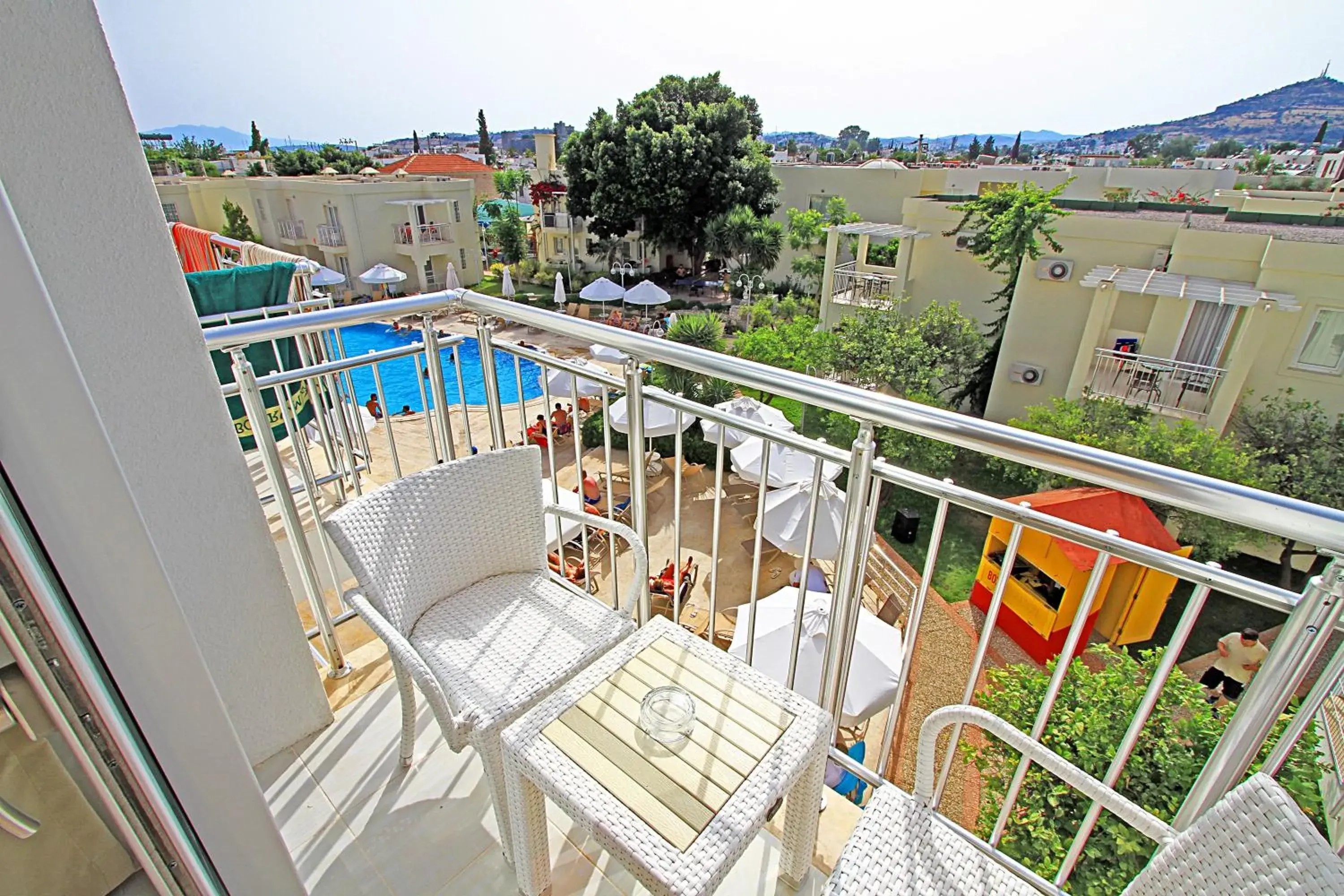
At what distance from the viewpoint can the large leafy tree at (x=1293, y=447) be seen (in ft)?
28.3

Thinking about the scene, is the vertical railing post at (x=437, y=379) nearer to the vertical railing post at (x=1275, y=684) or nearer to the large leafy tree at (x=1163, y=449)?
the vertical railing post at (x=1275, y=684)

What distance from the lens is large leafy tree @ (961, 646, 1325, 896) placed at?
7.43 feet

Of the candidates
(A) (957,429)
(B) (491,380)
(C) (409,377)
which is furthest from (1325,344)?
(C) (409,377)

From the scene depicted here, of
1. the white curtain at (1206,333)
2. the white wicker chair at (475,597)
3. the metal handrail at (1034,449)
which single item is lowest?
the white curtain at (1206,333)

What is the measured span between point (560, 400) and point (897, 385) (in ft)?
23.7

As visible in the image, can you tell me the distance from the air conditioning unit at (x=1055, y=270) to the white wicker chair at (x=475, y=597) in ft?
41.7

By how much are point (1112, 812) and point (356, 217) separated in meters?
26.1

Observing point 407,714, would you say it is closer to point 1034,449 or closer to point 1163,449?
point 1034,449

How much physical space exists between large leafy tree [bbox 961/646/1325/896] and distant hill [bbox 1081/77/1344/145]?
117386 mm

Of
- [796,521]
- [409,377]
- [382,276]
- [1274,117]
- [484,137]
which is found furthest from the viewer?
[1274,117]

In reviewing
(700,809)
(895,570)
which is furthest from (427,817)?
(895,570)

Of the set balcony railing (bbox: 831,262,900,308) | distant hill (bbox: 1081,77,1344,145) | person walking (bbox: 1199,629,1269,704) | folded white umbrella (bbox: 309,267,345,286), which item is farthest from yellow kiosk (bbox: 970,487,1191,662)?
distant hill (bbox: 1081,77,1344,145)

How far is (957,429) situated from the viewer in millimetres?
1293

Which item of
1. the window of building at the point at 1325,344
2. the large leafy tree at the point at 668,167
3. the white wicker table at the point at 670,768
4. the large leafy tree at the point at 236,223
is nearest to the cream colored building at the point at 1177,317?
the window of building at the point at 1325,344
